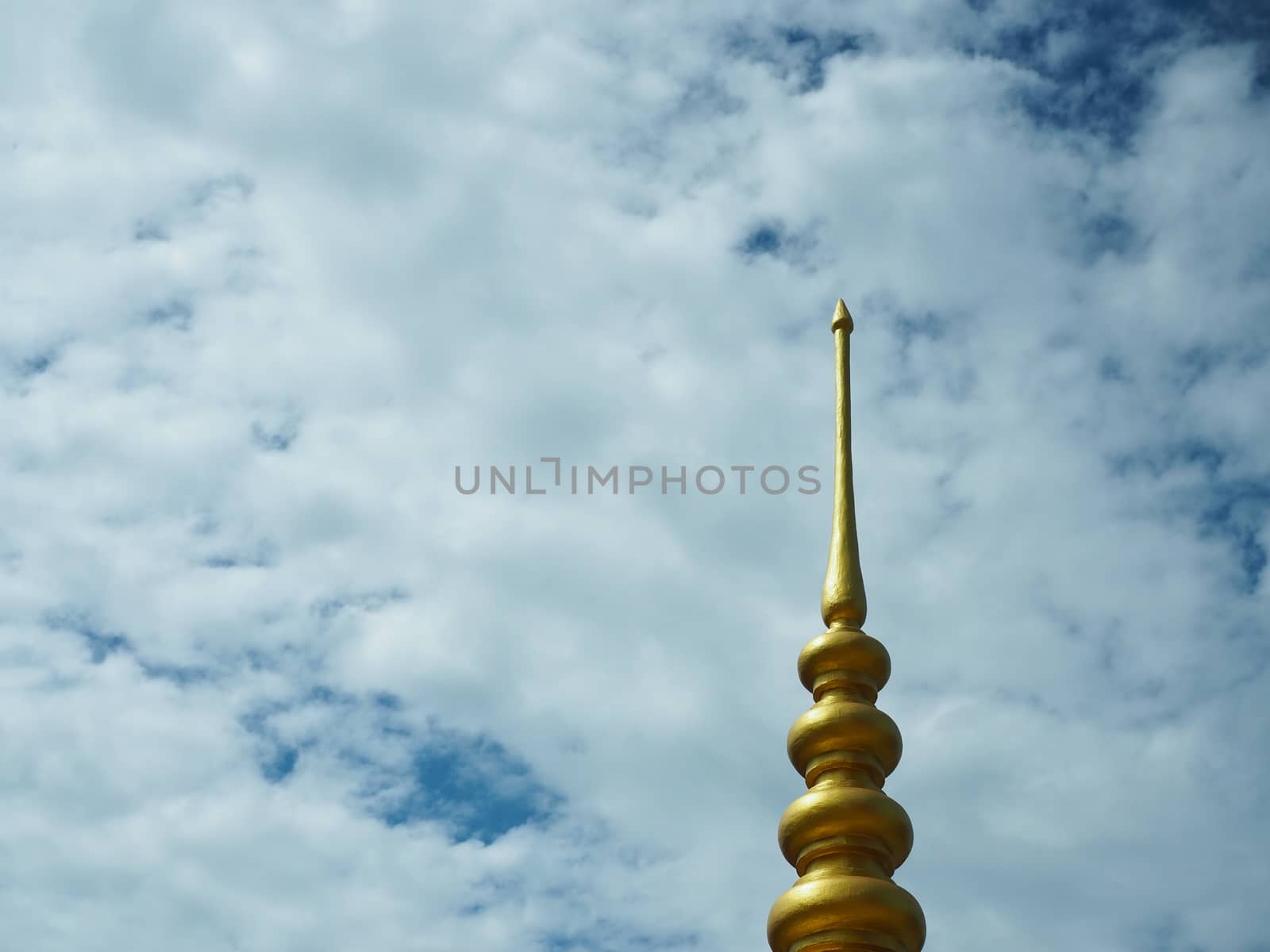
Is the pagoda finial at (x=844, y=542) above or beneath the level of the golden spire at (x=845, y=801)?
above

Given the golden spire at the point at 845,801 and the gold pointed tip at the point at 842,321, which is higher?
the gold pointed tip at the point at 842,321

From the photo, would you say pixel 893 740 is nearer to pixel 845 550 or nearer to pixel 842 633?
pixel 842 633

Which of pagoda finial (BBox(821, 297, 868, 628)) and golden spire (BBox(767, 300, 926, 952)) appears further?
pagoda finial (BBox(821, 297, 868, 628))

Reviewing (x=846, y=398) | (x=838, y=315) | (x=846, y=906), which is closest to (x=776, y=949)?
(x=846, y=906)

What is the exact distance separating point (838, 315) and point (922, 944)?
16.1ft

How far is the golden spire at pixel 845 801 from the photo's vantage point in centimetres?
729

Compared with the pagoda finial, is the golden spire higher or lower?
lower

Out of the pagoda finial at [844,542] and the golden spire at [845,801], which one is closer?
the golden spire at [845,801]

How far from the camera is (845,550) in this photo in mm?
9438

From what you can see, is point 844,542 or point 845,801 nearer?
point 845,801

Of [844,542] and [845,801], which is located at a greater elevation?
[844,542]

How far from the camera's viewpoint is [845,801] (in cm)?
778

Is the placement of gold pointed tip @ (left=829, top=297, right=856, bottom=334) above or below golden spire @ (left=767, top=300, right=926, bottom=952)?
above

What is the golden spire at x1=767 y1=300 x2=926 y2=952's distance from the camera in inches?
287
